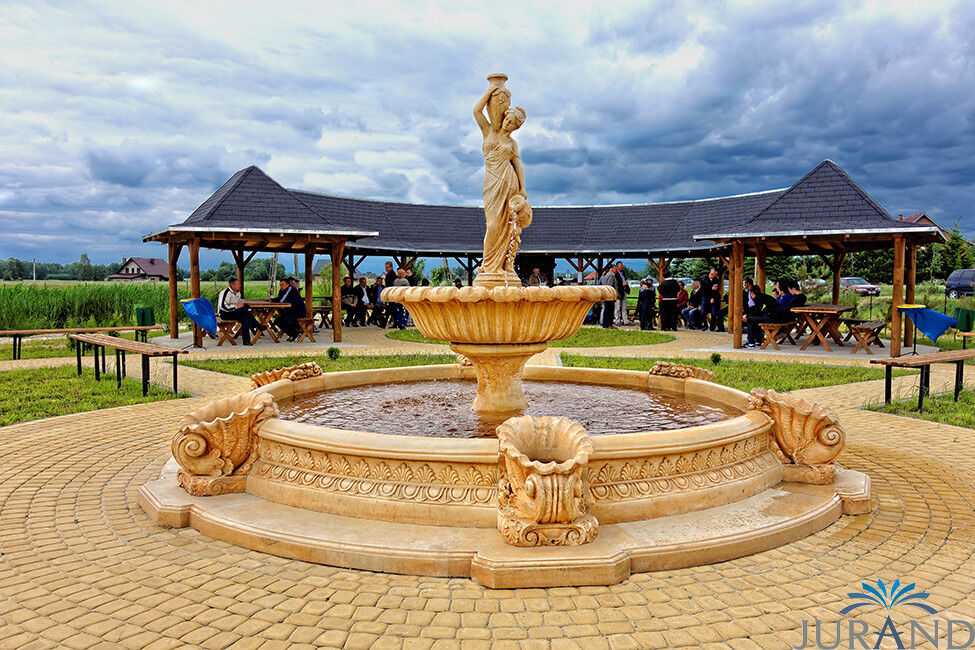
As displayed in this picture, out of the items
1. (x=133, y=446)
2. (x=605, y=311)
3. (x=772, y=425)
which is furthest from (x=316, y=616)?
(x=605, y=311)

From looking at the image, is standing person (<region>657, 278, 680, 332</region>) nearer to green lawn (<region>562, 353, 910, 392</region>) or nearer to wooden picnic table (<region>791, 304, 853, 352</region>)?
wooden picnic table (<region>791, 304, 853, 352</region>)

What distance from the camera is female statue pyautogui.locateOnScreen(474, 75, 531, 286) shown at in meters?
6.10

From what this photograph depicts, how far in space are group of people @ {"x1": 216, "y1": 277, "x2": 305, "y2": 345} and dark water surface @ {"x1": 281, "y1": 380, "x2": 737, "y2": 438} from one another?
9.79 m

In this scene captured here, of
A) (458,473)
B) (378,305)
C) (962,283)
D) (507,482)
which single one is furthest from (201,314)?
(962,283)

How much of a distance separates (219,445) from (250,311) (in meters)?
12.7

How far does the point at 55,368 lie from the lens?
12.2 metres

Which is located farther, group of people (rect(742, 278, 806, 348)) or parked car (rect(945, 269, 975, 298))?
parked car (rect(945, 269, 975, 298))

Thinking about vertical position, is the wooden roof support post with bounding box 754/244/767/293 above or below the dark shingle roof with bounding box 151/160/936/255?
below

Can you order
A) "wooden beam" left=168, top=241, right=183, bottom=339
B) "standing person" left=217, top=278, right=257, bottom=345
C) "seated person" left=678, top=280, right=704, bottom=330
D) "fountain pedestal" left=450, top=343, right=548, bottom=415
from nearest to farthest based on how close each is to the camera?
"fountain pedestal" left=450, top=343, right=548, bottom=415, "standing person" left=217, top=278, right=257, bottom=345, "wooden beam" left=168, top=241, right=183, bottom=339, "seated person" left=678, top=280, right=704, bottom=330

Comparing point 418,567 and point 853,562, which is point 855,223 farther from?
point 418,567

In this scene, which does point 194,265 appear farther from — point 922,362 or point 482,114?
point 922,362

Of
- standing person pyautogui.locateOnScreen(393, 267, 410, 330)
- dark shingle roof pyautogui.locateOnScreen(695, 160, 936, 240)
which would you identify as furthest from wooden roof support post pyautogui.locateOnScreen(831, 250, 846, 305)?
standing person pyautogui.locateOnScreen(393, 267, 410, 330)

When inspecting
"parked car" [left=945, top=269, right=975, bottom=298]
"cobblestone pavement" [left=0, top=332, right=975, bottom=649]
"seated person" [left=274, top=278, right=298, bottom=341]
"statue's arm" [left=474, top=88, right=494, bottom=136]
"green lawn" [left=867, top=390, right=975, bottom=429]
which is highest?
"statue's arm" [left=474, top=88, right=494, bottom=136]

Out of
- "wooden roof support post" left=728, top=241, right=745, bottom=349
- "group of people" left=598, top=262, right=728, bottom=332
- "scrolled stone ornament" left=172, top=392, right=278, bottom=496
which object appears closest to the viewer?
"scrolled stone ornament" left=172, top=392, right=278, bottom=496
